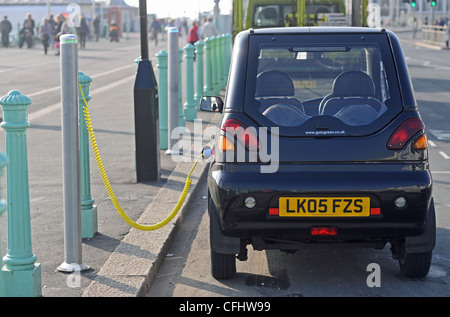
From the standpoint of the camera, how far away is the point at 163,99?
35.4ft

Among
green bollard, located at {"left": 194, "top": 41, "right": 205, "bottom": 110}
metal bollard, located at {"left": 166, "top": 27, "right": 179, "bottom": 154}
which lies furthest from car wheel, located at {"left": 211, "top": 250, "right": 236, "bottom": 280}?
green bollard, located at {"left": 194, "top": 41, "right": 205, "bottom": 110}

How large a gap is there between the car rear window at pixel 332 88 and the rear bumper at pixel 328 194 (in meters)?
0.28

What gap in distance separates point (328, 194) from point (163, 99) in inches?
236

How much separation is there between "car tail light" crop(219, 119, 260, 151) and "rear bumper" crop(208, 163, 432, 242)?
0.44 feet

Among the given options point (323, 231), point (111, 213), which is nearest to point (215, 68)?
point (111, 213)

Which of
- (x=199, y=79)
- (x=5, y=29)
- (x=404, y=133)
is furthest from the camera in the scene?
(x=5, y=29)

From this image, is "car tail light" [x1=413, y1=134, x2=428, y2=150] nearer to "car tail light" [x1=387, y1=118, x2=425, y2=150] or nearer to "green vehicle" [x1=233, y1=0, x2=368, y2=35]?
"car tail light" [x1=387, y1=118, x2=425, y2=150]

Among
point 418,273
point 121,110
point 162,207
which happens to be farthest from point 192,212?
point 121,110

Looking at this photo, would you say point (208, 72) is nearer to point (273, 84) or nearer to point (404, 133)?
point (273, 84)

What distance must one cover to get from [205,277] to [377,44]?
6.00 ft

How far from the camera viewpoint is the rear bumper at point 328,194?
16.6ft

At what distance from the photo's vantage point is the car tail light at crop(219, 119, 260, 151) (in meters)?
5.19

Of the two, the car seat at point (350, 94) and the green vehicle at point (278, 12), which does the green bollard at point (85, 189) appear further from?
the green vehicle at point (278, 12)

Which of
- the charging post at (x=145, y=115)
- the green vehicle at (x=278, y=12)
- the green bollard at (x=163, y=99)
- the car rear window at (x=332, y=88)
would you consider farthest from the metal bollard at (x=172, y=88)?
the green vehicle at (x=278, y=12)
